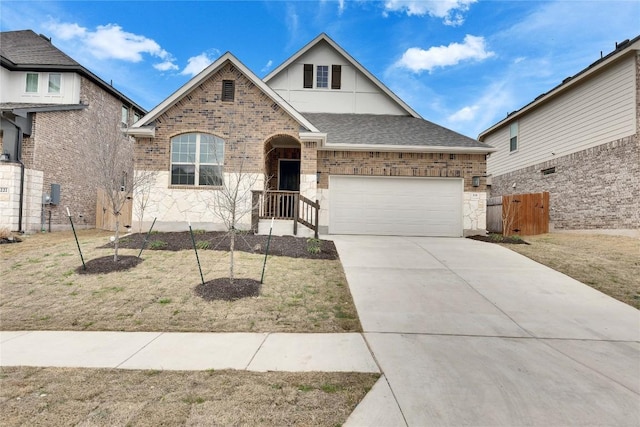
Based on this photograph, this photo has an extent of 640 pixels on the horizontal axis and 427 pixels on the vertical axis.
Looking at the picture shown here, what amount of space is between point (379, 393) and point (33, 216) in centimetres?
1627

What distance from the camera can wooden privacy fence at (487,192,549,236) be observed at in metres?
14.6

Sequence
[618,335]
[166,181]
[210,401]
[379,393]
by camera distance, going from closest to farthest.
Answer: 1. [210,401]
2. [379,393]
3. [618,335]
4. [166,181]

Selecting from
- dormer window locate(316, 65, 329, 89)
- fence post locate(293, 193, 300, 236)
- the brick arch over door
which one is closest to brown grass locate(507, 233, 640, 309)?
fence post locate(293, 193, 300, 236)

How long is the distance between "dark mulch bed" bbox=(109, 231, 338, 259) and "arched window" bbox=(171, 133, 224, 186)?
2184 millimetres

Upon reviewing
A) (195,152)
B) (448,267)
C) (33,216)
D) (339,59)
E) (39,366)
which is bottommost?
(39,366)

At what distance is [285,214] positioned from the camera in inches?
482

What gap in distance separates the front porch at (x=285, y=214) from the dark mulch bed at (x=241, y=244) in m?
0.68

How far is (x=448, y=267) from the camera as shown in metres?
8.20

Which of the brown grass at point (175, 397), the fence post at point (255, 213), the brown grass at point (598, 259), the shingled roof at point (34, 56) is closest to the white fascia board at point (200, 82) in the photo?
the fence post at point (255, 213)

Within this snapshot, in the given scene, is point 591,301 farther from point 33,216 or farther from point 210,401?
point 33,216

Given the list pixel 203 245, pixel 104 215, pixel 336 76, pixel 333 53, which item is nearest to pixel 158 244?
pixel 203 245

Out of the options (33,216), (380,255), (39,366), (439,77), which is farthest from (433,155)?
(33,216)

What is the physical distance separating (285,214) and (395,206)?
4515 millimetres

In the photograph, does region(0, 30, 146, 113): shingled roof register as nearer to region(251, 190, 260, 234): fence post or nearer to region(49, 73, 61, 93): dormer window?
region(49, 73, 61, 93): dormer window
